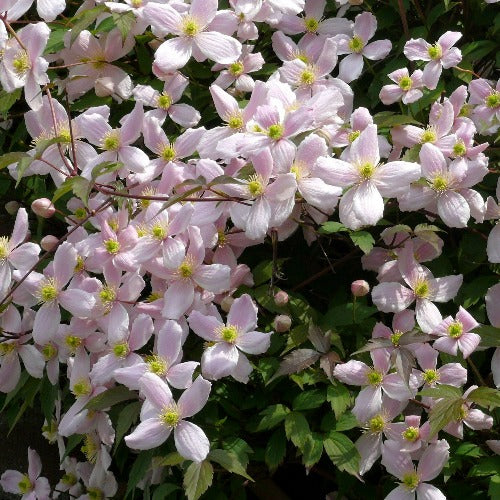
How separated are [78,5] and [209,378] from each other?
0.88m

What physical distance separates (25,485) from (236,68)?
923 mm

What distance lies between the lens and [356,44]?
1.71 m

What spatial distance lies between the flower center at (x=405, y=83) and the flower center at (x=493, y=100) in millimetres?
130

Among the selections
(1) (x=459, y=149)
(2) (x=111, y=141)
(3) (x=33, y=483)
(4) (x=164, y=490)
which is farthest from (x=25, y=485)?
(1) (x=459, y=149)

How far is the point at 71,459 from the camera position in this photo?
1907 mm

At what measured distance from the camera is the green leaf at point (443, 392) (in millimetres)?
1340

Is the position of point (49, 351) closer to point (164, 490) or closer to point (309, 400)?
point (164, 490)

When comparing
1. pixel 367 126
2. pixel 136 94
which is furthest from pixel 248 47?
pixel 367 126

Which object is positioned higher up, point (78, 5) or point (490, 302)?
point (78, 5)

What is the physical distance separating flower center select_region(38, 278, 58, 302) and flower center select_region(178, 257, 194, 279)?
0.20 metres

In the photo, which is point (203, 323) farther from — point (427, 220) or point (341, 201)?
point (427, 220)

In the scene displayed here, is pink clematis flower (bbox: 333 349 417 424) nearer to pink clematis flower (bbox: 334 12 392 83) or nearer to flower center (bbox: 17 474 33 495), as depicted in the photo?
pink clematis flower (bbox: 334 12 392 83)

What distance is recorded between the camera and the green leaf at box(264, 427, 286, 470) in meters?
1.47

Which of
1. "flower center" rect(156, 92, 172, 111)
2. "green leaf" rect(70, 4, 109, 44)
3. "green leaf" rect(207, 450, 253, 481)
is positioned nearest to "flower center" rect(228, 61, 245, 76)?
"flower center" rect(156, 92, 172, 111)
